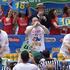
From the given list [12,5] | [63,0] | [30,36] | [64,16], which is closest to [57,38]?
[30,36]

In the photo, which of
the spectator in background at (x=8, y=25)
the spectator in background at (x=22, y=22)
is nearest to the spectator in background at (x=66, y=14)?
the spectator in background at (x=22, y=22)

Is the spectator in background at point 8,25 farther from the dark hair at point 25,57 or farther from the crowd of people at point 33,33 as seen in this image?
the dark hair at point 25,57

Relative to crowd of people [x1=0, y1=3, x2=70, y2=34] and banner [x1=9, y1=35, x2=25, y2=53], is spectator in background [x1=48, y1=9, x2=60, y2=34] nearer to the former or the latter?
crowd of people [x1=0, y1=3, x2=70, y2=34]

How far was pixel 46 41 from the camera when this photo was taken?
17.4 metres

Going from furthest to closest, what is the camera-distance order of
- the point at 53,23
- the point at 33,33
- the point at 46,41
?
1. the point at 53,23
2. the point at 46,41
3. the point at 33,33

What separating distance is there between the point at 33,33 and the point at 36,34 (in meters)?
0.11

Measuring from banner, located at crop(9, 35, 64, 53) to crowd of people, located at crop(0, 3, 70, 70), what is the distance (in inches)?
13.6

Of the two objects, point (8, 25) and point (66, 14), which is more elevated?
point (66, 14)

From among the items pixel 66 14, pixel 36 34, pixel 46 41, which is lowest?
pixel 46 41

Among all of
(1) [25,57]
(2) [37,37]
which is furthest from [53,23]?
(1) [25,57]

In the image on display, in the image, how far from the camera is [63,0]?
23812 millimetres

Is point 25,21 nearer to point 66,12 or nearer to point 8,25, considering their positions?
point 8,25

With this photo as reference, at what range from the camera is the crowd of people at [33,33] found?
482 inches

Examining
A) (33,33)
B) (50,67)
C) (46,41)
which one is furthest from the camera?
(46,41)
